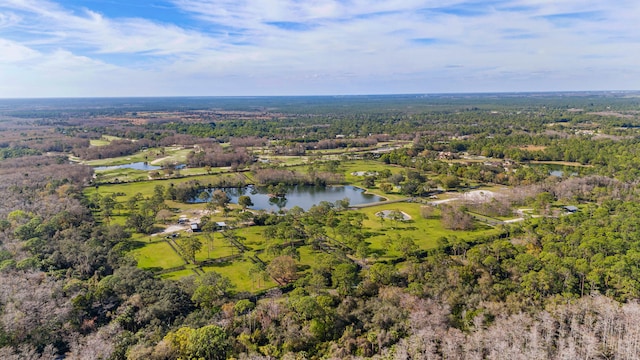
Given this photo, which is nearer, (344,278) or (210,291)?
(210,291)

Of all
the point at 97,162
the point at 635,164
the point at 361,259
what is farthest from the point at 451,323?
the point at 97,162

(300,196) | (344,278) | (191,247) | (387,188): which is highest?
(191,247)

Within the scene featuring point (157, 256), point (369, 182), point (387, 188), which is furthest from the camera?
point (369, 182)

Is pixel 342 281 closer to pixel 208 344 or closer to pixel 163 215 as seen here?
pixel 208 344

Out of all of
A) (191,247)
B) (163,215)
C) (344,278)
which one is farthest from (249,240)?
(344,278)

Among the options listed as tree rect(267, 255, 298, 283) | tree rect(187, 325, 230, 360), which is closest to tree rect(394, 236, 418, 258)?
tree rect(267, 255, 298, 283)

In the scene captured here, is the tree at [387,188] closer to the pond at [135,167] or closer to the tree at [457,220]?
the tree at [457,220]

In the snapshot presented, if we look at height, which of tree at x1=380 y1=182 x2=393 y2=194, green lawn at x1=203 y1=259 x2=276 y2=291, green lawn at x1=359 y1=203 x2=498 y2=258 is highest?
tree at x1=380 y1=182 x2=393 y2=194

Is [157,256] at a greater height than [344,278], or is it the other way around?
[344,278]

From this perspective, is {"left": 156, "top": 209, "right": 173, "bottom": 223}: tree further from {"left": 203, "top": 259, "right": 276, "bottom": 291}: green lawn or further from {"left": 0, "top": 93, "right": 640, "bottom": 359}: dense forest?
{"left": 203, "top": 259, "right": 276, "bottom": 291}: green lawn
